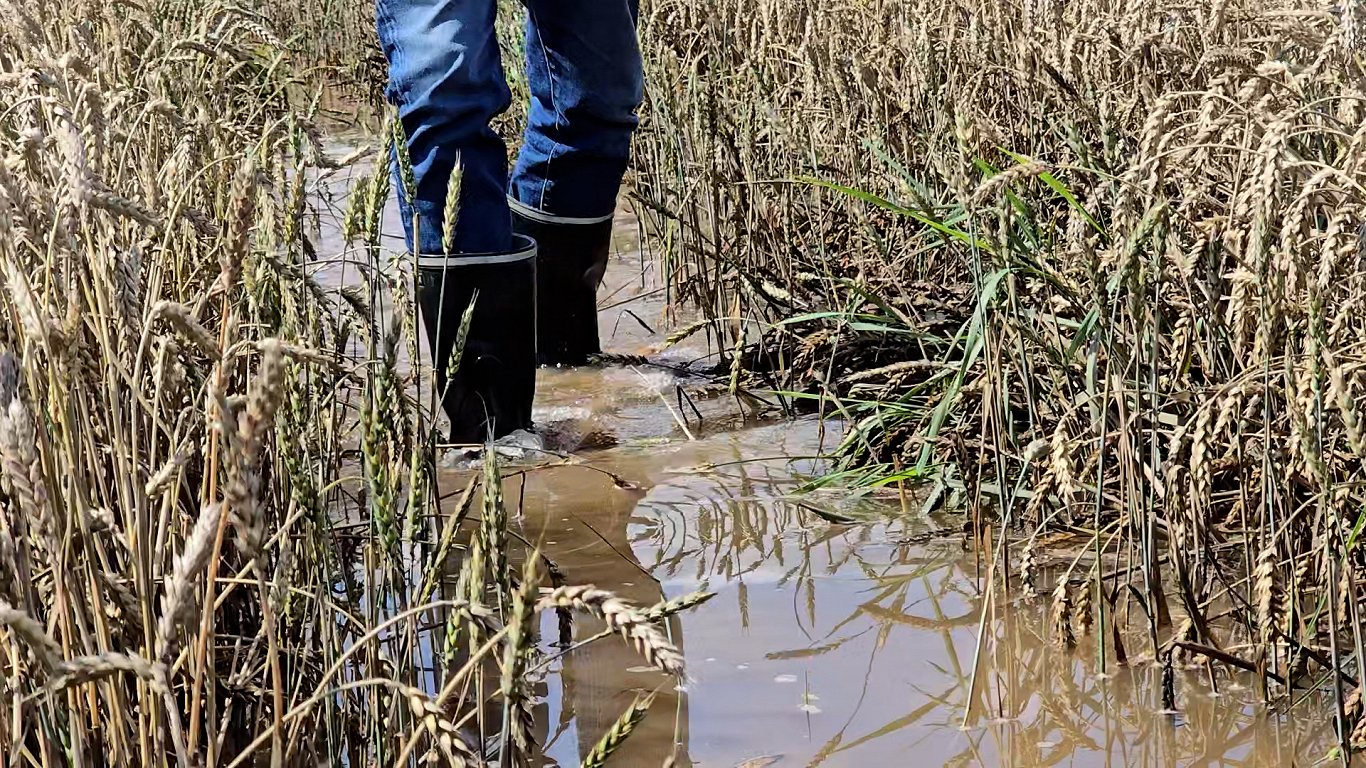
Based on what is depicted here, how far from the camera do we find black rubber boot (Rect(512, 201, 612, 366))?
2.88 metres

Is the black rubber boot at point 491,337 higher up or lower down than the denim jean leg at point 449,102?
lower down

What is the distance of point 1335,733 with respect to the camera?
1.38 metres

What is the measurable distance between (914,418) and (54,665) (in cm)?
166

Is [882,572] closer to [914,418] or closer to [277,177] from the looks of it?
[914,418]

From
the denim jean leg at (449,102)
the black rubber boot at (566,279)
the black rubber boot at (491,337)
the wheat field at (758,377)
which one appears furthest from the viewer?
the black rubber boot at (566,279)

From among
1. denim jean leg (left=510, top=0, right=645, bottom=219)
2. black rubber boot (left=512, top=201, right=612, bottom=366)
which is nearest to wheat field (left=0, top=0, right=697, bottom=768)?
denim jean leg (left=510, top=0, right=645, bottom=219)

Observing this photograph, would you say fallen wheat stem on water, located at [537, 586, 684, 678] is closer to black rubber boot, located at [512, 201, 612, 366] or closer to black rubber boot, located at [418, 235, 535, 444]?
black rubber boot, located at [418, 235, 535, 444]

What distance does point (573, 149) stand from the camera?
2762mm

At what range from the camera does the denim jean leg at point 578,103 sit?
2557 millimetres

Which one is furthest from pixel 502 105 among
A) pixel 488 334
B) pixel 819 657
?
pixel 819 657

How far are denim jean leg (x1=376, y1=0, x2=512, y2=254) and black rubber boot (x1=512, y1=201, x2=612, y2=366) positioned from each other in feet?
1.60

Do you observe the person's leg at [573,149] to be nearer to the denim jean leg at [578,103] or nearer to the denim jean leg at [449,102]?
the denim jean leg at [578,103]

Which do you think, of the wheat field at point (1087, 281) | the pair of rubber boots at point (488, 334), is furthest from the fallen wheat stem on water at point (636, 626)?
the pair of rubber boots at point (488, 334)

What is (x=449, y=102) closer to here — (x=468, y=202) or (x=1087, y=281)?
(x=468, y=202)
